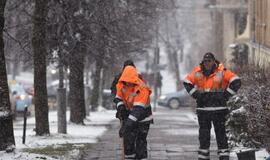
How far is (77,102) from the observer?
2442 cm

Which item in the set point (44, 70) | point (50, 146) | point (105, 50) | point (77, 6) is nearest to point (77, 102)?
point (105, 50)

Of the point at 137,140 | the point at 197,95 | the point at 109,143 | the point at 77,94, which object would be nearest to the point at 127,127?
the point at 137,140

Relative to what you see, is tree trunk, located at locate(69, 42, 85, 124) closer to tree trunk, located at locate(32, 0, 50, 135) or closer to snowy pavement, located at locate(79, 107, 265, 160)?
snowy pavement, located at locate(79, 107, 265, 160)

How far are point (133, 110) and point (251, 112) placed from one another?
3.31 meters

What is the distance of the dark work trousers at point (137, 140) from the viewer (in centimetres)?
1145

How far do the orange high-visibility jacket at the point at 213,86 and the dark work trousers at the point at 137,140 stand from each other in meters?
1.14

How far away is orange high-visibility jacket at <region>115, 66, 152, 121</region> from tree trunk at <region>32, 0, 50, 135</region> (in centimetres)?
605

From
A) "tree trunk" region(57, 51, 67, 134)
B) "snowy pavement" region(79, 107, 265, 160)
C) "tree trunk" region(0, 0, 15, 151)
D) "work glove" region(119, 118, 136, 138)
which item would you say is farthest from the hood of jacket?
"tree trunk" region(57, 51, 67, 134)

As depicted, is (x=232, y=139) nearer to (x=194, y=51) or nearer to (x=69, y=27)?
(x=69, y=27)

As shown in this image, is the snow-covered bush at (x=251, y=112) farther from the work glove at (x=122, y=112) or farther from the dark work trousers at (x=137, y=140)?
the work glove at (x=122, y=112)

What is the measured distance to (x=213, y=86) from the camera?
12.2 metres

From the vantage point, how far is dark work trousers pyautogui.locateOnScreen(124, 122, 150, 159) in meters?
11.5

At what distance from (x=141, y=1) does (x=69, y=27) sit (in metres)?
2.88

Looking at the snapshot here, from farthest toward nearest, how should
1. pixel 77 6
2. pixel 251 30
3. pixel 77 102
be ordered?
pixel 251 30, pixel 77 102, pixel 77 6
